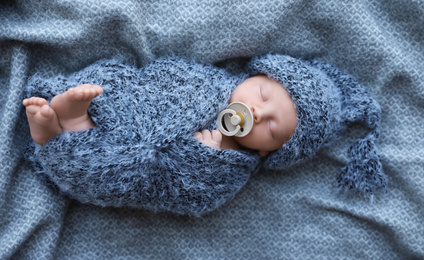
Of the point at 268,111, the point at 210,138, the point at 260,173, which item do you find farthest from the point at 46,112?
the point at 260,173

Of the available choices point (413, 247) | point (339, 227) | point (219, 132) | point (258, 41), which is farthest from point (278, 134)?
point (413, 247)

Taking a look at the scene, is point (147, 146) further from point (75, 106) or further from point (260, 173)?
A: point (260, 173)

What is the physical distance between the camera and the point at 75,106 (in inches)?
40.3

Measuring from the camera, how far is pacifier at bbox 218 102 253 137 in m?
1.13

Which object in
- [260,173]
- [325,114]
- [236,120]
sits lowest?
[260,173]

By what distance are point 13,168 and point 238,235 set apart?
630 millimetres

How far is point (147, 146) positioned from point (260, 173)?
0.39m

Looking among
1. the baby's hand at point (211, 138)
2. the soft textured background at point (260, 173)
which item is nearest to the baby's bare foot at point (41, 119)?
the soft textured background at point (260, 173)

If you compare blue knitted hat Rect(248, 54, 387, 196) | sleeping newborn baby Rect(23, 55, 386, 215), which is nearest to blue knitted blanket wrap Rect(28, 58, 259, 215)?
sleeping newborn baby Rect(23, 55, 386, 215)

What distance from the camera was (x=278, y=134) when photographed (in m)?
1.16

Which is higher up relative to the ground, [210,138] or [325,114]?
[325,114]

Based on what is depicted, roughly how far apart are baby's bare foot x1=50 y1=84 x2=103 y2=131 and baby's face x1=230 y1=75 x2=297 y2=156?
360 mm

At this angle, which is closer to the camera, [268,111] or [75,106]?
[75,106]

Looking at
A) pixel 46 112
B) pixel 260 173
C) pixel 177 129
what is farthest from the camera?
pixel 260 173
